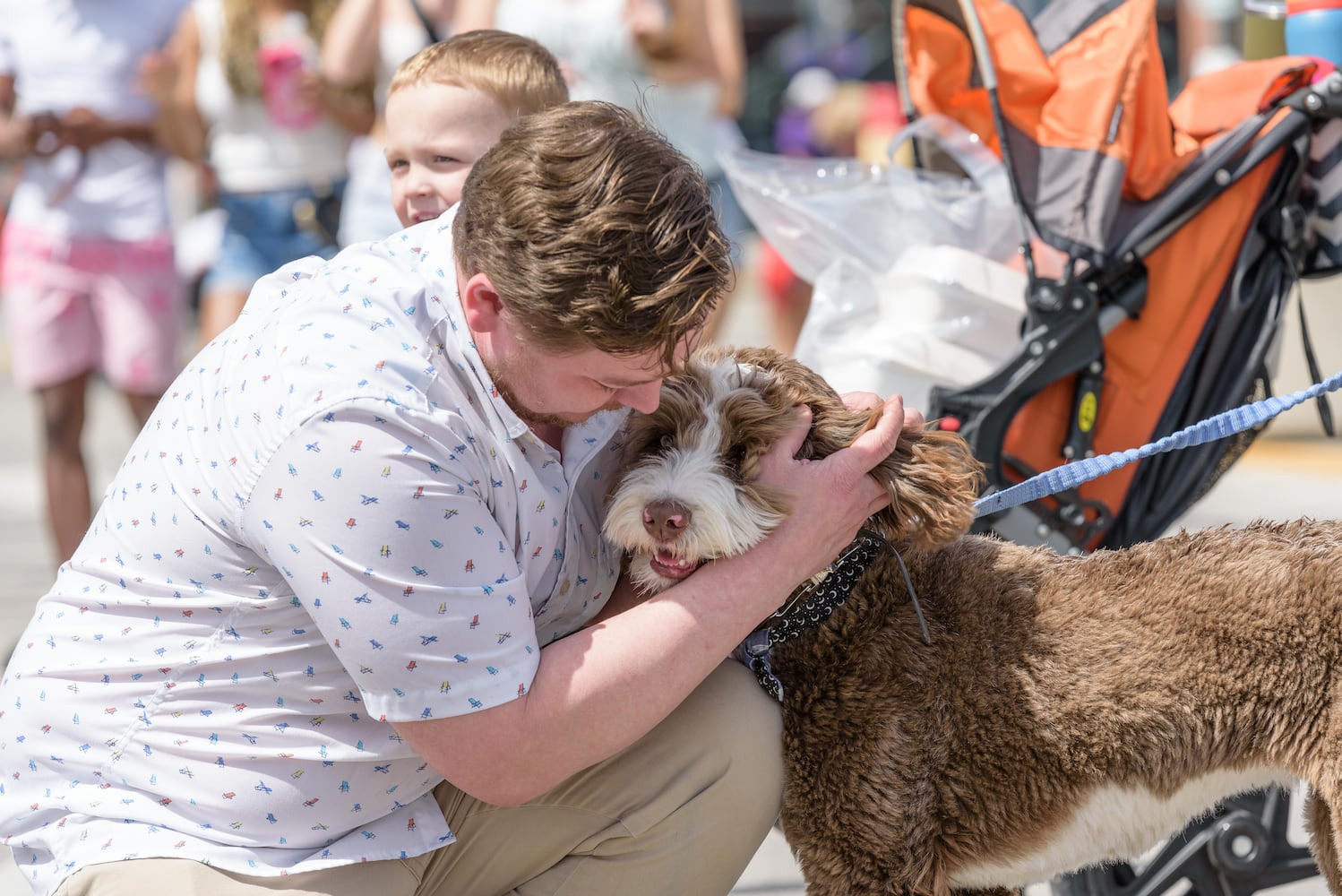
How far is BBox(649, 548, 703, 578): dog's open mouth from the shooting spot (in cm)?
209

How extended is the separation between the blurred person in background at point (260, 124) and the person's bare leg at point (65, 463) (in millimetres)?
525

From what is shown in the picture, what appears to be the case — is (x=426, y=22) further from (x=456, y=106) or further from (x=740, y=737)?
(x=740, y=737)

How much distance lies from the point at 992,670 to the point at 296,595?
1.01m

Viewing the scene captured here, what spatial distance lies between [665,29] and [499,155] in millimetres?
2803

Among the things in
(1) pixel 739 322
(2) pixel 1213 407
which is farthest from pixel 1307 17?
(1) pixel 739 322

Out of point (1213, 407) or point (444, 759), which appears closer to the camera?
point (444, 759)

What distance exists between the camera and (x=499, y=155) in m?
1.89

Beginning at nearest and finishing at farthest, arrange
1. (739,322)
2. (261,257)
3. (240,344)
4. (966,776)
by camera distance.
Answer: (240,344) → (966,776) → (261,257) → (739,322)

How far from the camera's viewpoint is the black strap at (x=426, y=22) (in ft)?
15.0

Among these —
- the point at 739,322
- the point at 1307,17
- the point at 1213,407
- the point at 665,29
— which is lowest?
the point at 739,322

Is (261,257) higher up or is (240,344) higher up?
(240,344)

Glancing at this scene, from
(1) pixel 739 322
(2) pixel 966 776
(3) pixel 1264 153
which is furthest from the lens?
(1) pixel 739 322

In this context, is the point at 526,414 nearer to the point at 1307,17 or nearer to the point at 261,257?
the point at 1307,17

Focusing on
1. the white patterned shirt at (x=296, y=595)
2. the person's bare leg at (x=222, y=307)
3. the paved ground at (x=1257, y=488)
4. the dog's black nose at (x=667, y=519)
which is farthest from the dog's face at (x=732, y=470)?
the person's bare leg at (x=222, y=307)
